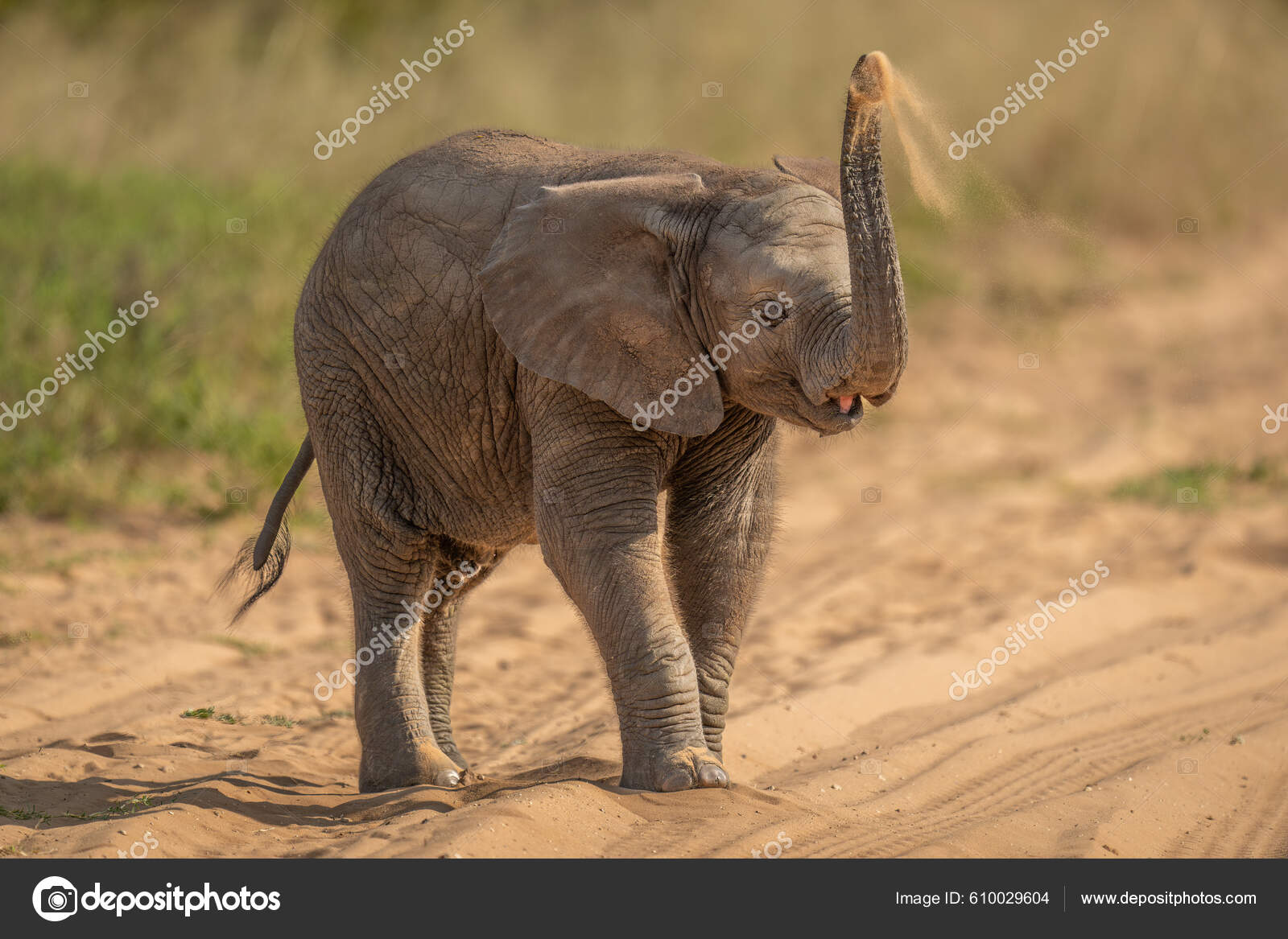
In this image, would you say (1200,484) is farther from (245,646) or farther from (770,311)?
(770,311)

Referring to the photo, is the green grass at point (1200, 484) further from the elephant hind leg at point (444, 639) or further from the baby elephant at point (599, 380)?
the elephant hind leg at point (444, 639)

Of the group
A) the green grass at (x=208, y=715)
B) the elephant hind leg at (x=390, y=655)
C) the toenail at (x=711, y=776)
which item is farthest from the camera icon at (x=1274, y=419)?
the green grass at (x=208, y=715)

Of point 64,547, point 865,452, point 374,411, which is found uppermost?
point 865,452

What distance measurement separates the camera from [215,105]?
15.6 metres

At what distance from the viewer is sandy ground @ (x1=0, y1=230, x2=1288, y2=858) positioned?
539cm

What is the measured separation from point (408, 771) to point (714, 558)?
159 centimetres

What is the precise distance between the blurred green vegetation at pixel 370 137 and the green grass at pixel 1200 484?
2.29 metres

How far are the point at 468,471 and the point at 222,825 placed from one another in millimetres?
1734

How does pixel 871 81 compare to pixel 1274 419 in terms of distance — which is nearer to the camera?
pixel 871 81

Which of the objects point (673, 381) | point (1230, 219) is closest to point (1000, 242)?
point (1230, 219)

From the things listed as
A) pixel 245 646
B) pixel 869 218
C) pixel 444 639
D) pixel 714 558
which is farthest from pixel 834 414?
pixel 245 646

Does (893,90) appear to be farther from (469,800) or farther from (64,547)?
(64,547)
